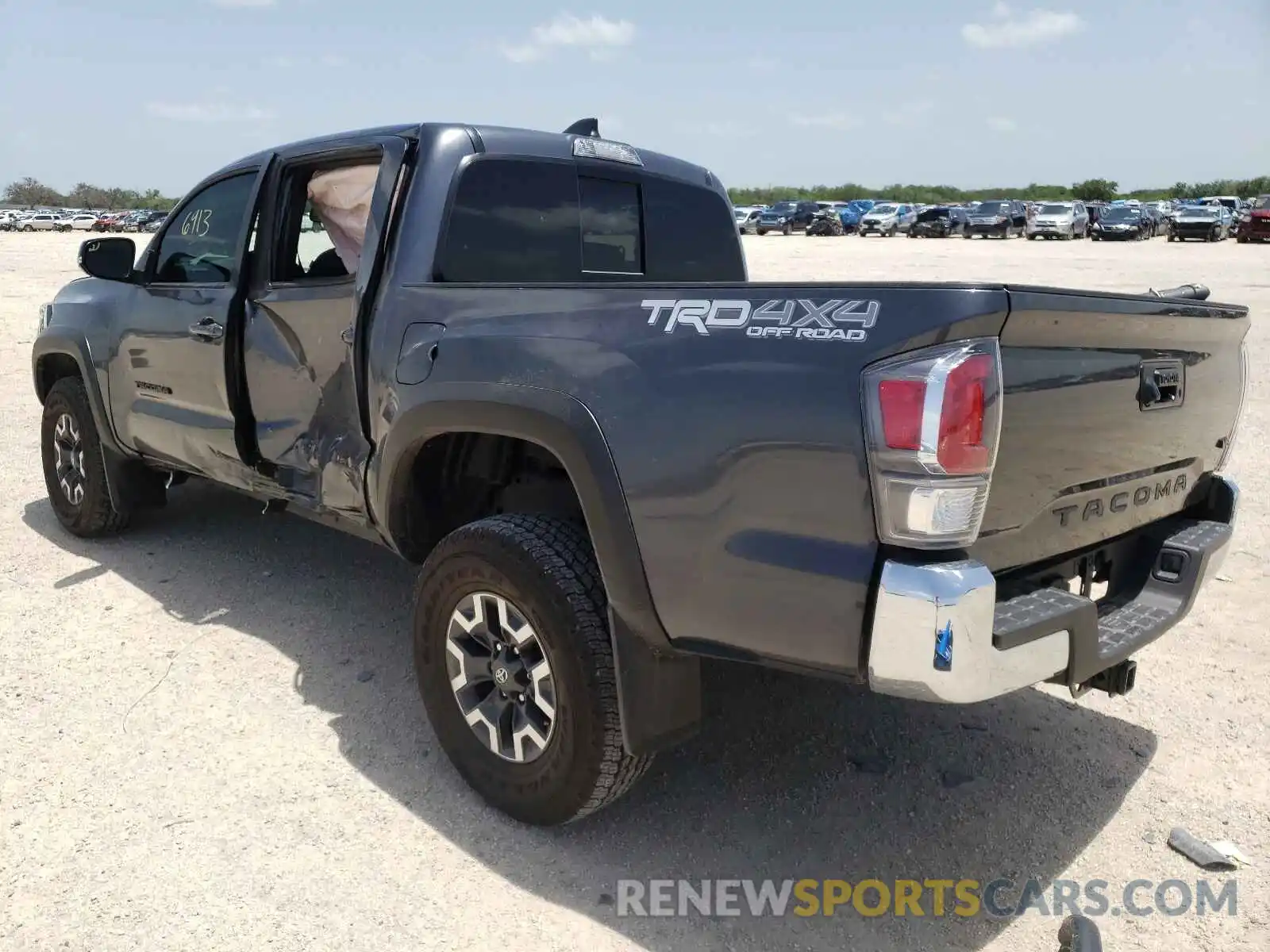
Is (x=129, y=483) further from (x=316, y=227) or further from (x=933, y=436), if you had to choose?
(x=933, y=436)

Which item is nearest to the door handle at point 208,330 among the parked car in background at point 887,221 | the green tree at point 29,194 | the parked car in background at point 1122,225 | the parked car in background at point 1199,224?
the parked car in background at point 1199,224

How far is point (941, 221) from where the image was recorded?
4331 centimetres

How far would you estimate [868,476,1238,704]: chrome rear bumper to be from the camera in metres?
2.05

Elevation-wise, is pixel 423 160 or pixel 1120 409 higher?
pixel 423 160

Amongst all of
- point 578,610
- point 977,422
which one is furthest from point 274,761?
point 977,422

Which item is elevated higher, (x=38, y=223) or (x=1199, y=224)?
(x=38, y=223)

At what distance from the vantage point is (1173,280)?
824 inches

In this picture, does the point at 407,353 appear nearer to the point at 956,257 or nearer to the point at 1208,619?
the point at 1208,619

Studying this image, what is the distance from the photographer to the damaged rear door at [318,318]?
3408 millimetres

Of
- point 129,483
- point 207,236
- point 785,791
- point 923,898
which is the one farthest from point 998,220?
point 923,898

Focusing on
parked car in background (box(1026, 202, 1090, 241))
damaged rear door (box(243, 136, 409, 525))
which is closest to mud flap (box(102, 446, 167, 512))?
damaged rear door (box(243, 136, 409, 525))

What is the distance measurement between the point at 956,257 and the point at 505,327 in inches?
1157

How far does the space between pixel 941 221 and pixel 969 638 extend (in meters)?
44.5

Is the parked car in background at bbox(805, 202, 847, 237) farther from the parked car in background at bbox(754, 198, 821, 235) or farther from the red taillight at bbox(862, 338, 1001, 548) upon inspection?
the red taillight at bbox(862, 338, 1001, 548)
